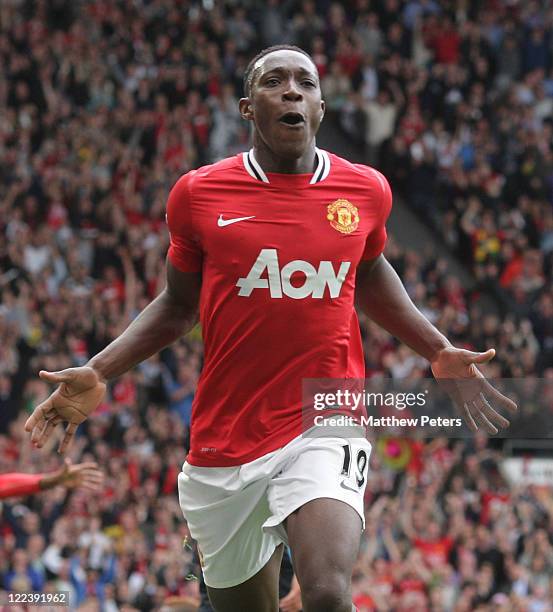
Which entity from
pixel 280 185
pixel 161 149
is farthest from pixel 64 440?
pixel 161 149

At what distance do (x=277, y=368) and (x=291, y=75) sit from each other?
3.95 ft

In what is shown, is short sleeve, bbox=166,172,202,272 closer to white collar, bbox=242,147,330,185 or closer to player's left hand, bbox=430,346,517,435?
white collar, bbox=242,147,330,185

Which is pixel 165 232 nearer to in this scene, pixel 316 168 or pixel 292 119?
pixel 316 168

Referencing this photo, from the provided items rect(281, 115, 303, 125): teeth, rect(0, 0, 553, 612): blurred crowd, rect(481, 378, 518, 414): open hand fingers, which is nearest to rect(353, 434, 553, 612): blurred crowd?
rect(0, 0, 553, 612): blurred crowd

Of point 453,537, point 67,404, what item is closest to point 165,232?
point 453,537

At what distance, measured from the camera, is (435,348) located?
5875mm

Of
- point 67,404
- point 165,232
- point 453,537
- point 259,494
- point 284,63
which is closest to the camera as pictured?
point 259,494

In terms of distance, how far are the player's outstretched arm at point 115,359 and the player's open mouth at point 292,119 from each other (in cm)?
76

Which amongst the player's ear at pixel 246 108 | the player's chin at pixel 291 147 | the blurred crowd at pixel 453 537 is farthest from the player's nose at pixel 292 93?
the blurred crowd at pixel 453 537

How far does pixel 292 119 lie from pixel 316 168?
0.28m

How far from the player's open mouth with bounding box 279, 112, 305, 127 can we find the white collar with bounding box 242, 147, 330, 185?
0.83 ft

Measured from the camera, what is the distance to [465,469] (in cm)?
1533

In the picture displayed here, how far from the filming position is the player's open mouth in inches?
221

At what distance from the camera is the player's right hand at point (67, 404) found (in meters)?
5.49
